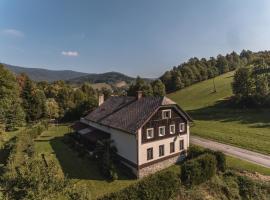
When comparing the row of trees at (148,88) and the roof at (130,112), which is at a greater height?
the row of trees at (148,88)

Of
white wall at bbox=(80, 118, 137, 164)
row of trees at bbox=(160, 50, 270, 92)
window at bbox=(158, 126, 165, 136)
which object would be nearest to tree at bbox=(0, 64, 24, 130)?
white wall at bbox=(80, 118, 137, 164)

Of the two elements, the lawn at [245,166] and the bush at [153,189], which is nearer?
the bush at [153,189]

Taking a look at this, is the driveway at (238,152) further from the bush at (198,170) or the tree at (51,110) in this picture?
the tree at (51,110)

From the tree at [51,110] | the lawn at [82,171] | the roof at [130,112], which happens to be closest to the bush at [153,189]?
the lawn at [82,171]

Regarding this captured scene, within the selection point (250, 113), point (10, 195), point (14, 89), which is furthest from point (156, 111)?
point (14, 89)

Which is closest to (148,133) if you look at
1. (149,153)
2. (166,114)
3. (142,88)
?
(149,153)

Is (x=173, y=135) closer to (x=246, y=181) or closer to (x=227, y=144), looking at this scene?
(x=246, y=181)
